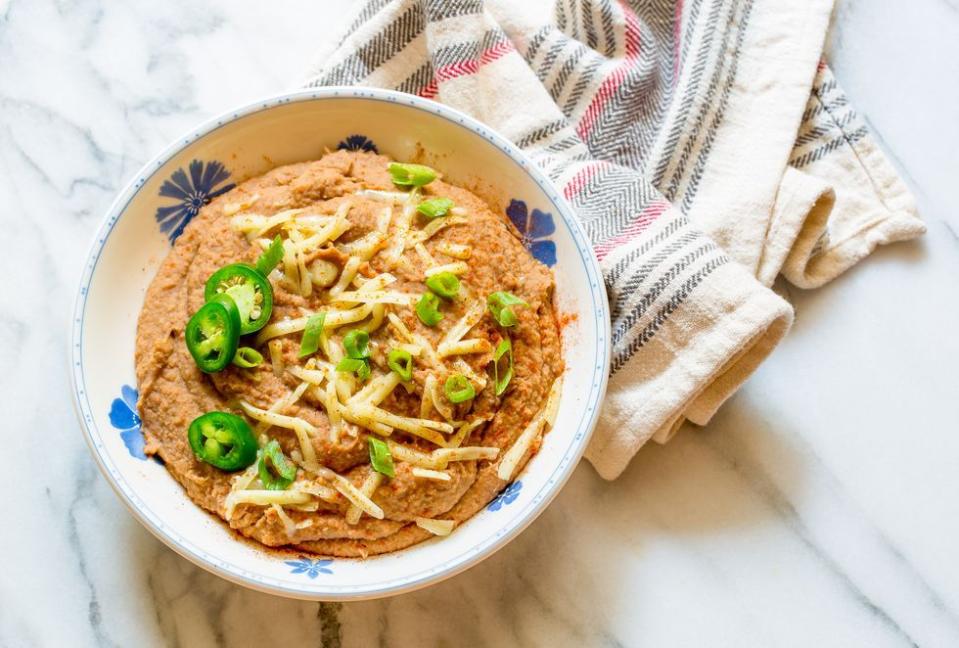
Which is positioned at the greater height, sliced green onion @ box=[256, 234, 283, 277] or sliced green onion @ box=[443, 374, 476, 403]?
sliced green onion @ box=[256, 234, 283, 277]

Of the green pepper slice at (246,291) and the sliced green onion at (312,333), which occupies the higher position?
the green pepper slice at (246,291)

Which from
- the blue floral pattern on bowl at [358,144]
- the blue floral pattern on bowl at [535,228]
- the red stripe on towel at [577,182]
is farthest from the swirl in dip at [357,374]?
the red stripe on towel at [577,182]

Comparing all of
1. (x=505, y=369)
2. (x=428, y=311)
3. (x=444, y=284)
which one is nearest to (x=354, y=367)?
(x=428, y=311)

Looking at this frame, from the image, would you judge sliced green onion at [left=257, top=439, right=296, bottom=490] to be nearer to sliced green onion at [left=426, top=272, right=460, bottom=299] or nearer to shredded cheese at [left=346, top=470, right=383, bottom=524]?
shredded cheese at [left=346, top=470, right=383, bottom=524]

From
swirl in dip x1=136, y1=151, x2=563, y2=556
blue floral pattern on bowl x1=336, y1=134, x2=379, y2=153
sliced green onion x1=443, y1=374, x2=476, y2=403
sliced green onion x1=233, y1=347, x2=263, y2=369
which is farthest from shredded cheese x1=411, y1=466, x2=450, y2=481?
blue floral pattern on bowl x1=336, y1=134, x2=379, y2=153

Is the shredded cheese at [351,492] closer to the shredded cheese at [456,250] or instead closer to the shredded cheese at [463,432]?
the shredded cheese at [463,432]

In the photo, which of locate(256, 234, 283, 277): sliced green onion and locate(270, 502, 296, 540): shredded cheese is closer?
locate(270, 502, 296, 540): shredded cheese
